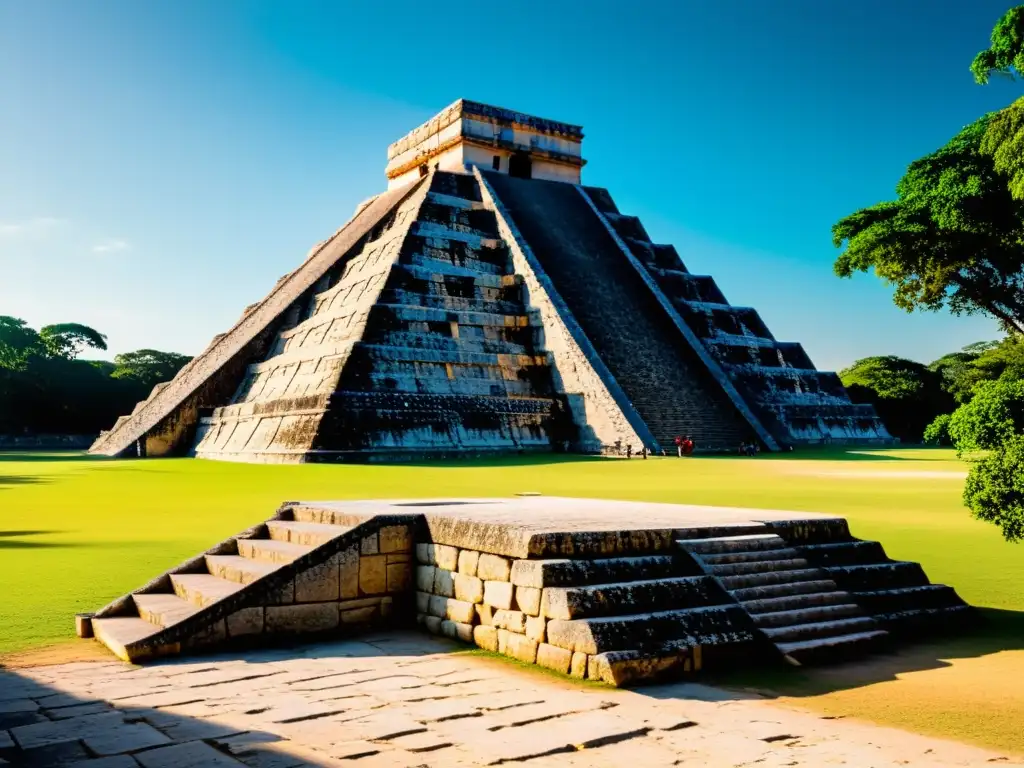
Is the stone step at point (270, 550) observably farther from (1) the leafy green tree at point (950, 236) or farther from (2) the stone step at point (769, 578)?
(1) the leafy green tree at point (950, 236)

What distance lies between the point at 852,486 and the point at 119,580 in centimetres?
1085

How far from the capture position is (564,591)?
524 cm

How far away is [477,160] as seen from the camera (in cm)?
3216

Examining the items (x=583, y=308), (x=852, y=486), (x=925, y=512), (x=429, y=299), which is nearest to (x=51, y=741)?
(x=925, y=512)

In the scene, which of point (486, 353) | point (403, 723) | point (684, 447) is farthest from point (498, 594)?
point (486, 353)

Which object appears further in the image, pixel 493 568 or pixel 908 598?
pixel 908 598

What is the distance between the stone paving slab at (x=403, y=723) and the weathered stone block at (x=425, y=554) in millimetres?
1191

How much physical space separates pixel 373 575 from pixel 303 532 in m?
0.77

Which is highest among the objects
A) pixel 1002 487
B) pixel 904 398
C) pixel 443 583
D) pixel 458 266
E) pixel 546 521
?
pixel 458 266

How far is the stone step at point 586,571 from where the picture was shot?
5.41 meters

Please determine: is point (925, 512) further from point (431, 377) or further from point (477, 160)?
point (477, 160)

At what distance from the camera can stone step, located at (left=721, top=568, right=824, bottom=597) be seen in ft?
19.4

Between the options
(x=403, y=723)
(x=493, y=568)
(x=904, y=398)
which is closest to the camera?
(x=403, y=723)

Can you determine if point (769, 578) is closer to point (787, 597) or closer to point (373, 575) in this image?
point (787, 597)
